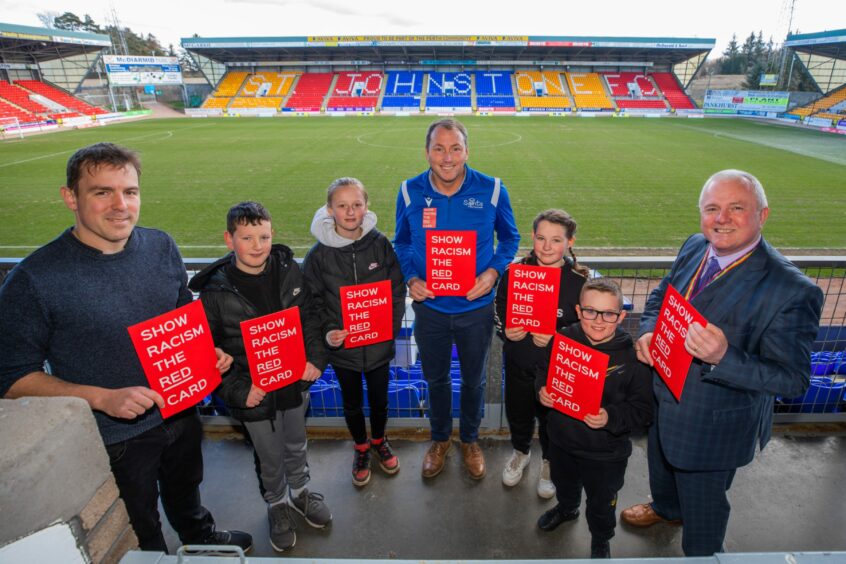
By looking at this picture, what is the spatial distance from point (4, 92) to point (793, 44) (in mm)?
69064

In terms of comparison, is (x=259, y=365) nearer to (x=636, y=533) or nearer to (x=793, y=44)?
(x=636, y=533)

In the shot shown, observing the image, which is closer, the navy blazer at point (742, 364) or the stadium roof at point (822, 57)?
the navy blazer at point (742, 364)

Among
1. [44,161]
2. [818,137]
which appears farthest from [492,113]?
[44,161]

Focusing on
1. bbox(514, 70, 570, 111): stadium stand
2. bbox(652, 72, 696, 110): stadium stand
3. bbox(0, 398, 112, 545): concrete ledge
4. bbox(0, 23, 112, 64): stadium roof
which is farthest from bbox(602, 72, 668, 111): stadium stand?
bbox(0, 23, 112, 64): stadium roof

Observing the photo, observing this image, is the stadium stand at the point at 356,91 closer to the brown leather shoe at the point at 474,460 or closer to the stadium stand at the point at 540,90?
the stadium stand at the point at 540,90

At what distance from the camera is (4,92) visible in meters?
37.2

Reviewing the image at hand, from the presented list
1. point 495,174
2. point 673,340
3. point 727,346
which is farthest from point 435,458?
point 495,174

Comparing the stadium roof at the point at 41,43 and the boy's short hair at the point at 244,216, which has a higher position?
the stadium roof at the point at 41,43

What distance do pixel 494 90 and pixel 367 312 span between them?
49.9m

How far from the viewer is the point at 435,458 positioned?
10.8 ft

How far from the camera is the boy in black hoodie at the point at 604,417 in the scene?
7.55 ft

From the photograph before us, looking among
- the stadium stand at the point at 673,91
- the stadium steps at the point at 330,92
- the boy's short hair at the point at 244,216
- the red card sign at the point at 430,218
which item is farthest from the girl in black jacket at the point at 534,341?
the stadium stand at the point at 673,91

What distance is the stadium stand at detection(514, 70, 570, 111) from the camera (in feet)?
147

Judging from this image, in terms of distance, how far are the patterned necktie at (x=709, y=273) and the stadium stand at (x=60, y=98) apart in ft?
165
